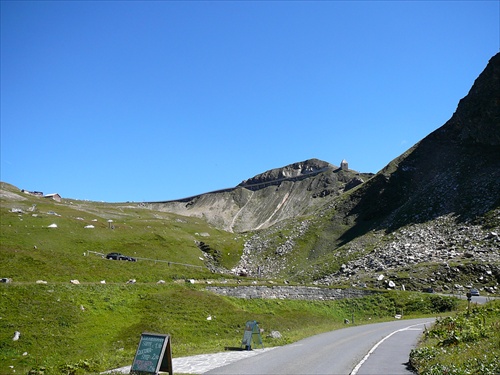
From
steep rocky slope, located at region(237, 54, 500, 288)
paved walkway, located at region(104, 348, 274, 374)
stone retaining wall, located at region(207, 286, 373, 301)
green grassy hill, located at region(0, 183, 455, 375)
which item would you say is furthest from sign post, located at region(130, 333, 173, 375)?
steep rocky slope, located at region(237, 54, 500, 288)

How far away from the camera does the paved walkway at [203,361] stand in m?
18.8

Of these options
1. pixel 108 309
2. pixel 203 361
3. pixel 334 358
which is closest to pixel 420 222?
pixel 108 309

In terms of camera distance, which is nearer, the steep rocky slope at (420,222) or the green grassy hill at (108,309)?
the green grassy hill at (108,309)

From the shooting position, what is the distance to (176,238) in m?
106

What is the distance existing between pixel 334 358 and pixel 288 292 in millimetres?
35132

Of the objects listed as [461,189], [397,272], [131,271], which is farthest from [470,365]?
[461,189]

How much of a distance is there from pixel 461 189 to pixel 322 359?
8470cm

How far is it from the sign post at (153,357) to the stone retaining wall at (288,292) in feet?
115

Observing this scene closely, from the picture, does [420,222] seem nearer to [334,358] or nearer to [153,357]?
[334,358]

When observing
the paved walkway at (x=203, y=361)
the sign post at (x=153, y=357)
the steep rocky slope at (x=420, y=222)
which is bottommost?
the paved walkway at (x=203, y=361)

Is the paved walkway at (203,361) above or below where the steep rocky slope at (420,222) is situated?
below

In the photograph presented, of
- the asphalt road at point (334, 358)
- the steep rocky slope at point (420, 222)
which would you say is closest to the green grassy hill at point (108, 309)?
the asphalt road at point (334, 358)

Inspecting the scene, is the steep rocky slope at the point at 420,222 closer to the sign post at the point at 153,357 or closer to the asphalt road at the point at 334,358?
the asphalt road at the point at 334,358

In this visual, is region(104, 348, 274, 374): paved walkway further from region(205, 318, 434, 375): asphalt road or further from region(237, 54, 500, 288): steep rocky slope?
region(237, 54, 500, 288): steep rocky slope
